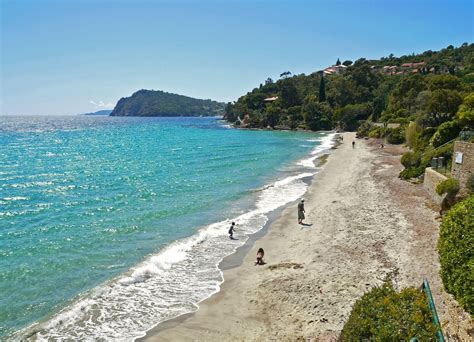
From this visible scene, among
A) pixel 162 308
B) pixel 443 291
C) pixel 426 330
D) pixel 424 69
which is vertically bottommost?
pixel 162 308

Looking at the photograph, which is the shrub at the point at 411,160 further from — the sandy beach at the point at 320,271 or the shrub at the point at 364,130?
the shrub at the point at 364,130

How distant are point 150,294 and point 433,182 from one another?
67.3 feet

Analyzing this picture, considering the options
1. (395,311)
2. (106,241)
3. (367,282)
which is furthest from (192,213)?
(395,311)

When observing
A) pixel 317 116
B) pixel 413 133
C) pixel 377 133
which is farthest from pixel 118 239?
pixel 317 116

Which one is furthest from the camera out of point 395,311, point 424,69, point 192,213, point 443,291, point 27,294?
point 424,69

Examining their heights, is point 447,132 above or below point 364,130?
above

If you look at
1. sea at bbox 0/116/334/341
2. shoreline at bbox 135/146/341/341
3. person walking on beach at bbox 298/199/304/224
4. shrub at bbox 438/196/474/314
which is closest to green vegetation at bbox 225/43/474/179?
person walking on beach at bbox 298/199/304/224

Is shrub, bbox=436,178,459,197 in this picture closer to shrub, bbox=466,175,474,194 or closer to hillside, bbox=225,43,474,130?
shrub, bbox=466,175,474,194

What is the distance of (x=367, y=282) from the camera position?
1367cm

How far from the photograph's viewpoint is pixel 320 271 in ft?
49.5

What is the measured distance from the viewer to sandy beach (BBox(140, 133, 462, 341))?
11.7 metres

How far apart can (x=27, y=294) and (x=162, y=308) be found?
5764 millimetres

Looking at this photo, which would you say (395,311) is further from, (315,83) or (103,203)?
(315,83)

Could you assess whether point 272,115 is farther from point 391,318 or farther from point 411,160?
point 391,318
